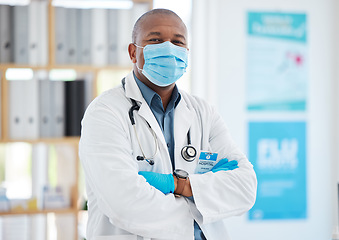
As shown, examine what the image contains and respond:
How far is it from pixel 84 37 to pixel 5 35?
49 centimetres

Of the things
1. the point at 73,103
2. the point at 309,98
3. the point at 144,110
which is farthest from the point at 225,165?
the point at 309,98

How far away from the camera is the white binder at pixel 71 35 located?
114 inches

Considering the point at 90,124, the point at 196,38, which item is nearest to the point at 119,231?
the point at 90,124

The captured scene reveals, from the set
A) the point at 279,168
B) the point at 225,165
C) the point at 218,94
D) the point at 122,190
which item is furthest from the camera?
the point at 279,168

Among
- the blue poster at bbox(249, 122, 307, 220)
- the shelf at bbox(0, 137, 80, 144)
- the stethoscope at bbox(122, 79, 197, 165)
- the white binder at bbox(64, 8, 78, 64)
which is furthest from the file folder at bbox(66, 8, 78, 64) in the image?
the blue poster at bbox(249, 122, 307, 220)

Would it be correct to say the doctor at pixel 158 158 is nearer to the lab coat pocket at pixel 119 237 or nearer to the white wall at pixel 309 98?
the lab coat pocket at pixel 119 237

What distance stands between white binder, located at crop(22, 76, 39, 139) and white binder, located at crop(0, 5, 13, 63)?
0.68 feet

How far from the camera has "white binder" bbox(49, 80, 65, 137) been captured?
2.90 metres

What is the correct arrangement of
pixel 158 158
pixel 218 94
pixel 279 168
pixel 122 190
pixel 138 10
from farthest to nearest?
pixel 279 168, pixel 218 94, pixel 138 10, pixel 158 158, pixel 122 190

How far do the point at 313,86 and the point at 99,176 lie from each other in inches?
103

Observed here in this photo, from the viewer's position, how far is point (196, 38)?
3.46 m

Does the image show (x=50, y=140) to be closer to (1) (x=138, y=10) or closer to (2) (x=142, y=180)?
(1) (x=138, y=10)

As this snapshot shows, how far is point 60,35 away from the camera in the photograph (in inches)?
114

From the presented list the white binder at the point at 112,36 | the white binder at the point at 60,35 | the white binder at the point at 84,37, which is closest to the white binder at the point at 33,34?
the white binder at the point at 60,35
